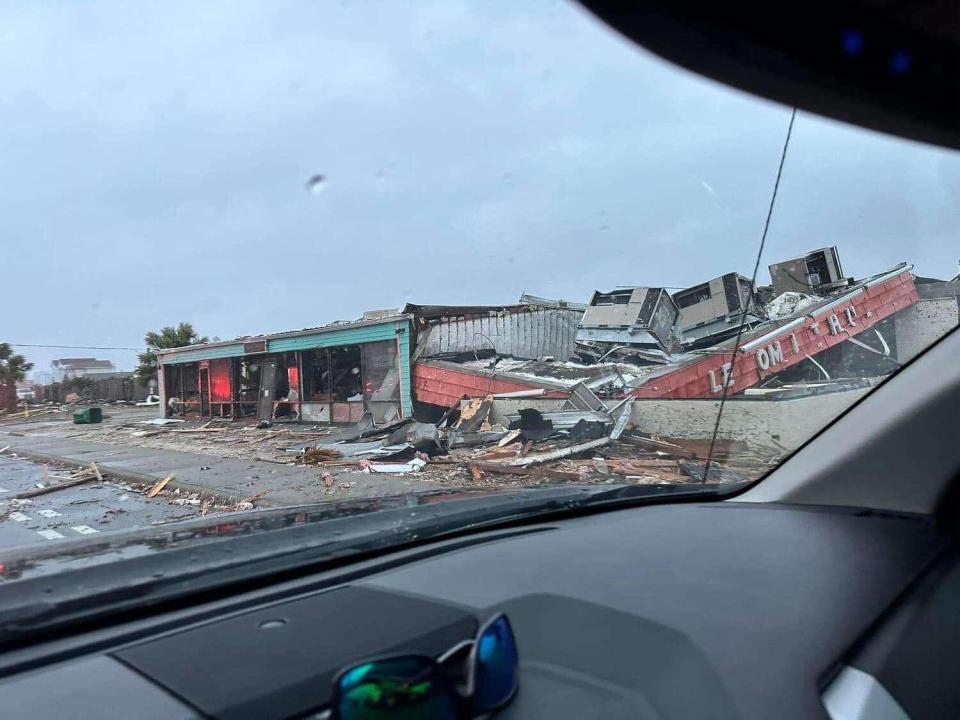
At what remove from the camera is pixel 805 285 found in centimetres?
514

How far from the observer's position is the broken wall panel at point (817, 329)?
3887 millimetres

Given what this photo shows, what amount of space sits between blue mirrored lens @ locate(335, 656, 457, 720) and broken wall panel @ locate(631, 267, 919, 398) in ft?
10.9

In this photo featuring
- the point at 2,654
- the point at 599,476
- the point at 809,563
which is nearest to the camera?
the point at 2,654

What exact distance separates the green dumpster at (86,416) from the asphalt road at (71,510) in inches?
187

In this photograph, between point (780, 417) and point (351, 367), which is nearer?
point (780, 417)

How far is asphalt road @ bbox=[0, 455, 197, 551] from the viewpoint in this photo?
5.98 meters

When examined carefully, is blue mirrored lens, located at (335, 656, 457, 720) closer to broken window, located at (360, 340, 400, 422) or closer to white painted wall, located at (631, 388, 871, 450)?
white painted wall, located at (631, 388, 871, 450)

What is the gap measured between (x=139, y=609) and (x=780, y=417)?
5.06 m

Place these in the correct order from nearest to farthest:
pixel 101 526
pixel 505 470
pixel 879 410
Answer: pixel 879 410 < pixel 101 526 < pixel 505 470

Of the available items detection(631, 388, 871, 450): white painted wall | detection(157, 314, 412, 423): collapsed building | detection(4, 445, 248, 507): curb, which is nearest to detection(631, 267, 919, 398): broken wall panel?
detection(631, 388, 871, 450): white painted wall

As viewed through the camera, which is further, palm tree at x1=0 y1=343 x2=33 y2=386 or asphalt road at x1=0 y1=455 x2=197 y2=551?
palm tree at x1=0 y1=343 x2=33 y2=386

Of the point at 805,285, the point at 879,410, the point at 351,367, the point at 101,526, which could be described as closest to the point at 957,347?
the point at 879,410

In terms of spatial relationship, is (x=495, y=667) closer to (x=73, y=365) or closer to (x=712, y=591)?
(x=712, y=591)

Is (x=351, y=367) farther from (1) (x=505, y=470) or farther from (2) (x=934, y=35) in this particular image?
(2) (x=934, y=35)
